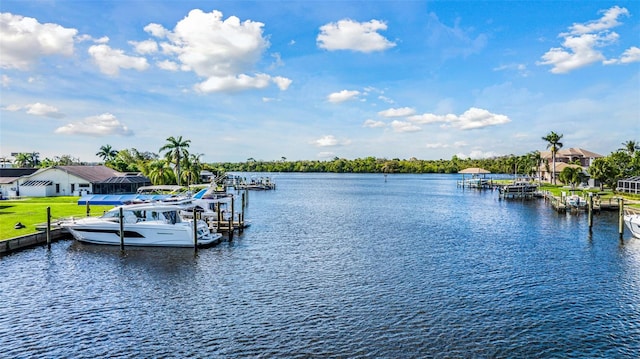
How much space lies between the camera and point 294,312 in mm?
21219

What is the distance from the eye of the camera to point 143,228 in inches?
1396

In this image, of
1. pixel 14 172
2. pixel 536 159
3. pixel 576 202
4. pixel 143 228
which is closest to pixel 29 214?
pixel 143 228

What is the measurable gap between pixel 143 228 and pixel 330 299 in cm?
1941

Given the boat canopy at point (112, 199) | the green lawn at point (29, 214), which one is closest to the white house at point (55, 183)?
the green lawn at point (29, 214)

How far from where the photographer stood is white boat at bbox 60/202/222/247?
3544 cm

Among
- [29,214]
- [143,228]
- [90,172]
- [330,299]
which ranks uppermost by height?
[90,172]

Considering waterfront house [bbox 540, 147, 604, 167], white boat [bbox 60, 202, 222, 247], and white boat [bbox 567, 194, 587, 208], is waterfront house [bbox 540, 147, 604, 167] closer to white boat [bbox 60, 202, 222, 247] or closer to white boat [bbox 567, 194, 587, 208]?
white boat [bbox 567, 194, 587, 208]

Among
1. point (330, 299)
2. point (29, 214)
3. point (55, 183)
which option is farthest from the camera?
point (55, 183)

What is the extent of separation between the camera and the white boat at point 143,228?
116ft

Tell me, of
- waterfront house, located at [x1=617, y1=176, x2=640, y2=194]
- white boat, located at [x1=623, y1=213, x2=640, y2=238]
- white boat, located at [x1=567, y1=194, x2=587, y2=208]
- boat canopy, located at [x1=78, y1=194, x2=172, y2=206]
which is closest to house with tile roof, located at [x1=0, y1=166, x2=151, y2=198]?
boat canopy, located at [x1=78, y1=194, x2=172, y2=206]

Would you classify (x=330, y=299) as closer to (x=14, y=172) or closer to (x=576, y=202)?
(x=576, y=202)

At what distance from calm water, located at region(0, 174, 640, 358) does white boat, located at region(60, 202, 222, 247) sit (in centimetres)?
109

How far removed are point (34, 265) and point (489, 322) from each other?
27839 millimetres

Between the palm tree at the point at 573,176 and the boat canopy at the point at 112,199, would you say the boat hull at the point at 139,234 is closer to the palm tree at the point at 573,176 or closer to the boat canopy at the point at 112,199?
the boat canopy at the point at 112,199
